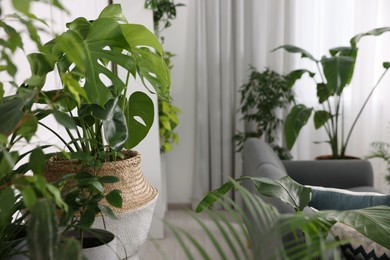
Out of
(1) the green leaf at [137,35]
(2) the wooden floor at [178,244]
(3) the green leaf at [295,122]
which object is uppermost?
(1) the green leaf at [137,35]

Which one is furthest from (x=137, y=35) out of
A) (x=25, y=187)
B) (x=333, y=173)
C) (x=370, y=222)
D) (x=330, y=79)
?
(x=333, y=173)

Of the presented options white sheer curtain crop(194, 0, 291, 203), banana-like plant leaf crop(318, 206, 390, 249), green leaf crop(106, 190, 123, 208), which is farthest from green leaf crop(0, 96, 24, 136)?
white sheer curtain crop(194, 0, 291, 203)

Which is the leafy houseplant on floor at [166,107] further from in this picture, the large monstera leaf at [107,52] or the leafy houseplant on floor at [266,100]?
the large monstera leaf at [107,52]

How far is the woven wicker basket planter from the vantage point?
1.27m

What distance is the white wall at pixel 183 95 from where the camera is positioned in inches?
167

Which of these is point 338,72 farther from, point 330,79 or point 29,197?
point 29,197

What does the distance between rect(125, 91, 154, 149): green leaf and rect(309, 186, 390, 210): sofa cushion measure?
1065mm

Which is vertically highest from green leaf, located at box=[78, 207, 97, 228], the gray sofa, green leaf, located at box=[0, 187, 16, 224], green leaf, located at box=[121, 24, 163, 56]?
green leaf, located at box=[121, 24, 163, 56]

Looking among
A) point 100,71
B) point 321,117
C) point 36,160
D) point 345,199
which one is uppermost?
point 100,71

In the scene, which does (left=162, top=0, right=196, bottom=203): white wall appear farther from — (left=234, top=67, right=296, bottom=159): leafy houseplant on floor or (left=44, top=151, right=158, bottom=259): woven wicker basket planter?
(left=44, top=151, right=158, bottom=259): woven wicker basket planter

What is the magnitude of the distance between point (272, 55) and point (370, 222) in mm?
3099

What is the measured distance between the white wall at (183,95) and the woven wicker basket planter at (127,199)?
3.01m

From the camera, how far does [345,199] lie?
222 centimetres

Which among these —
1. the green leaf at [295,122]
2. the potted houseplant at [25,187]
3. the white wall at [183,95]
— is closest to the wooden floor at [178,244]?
the white wall at [183,95]
